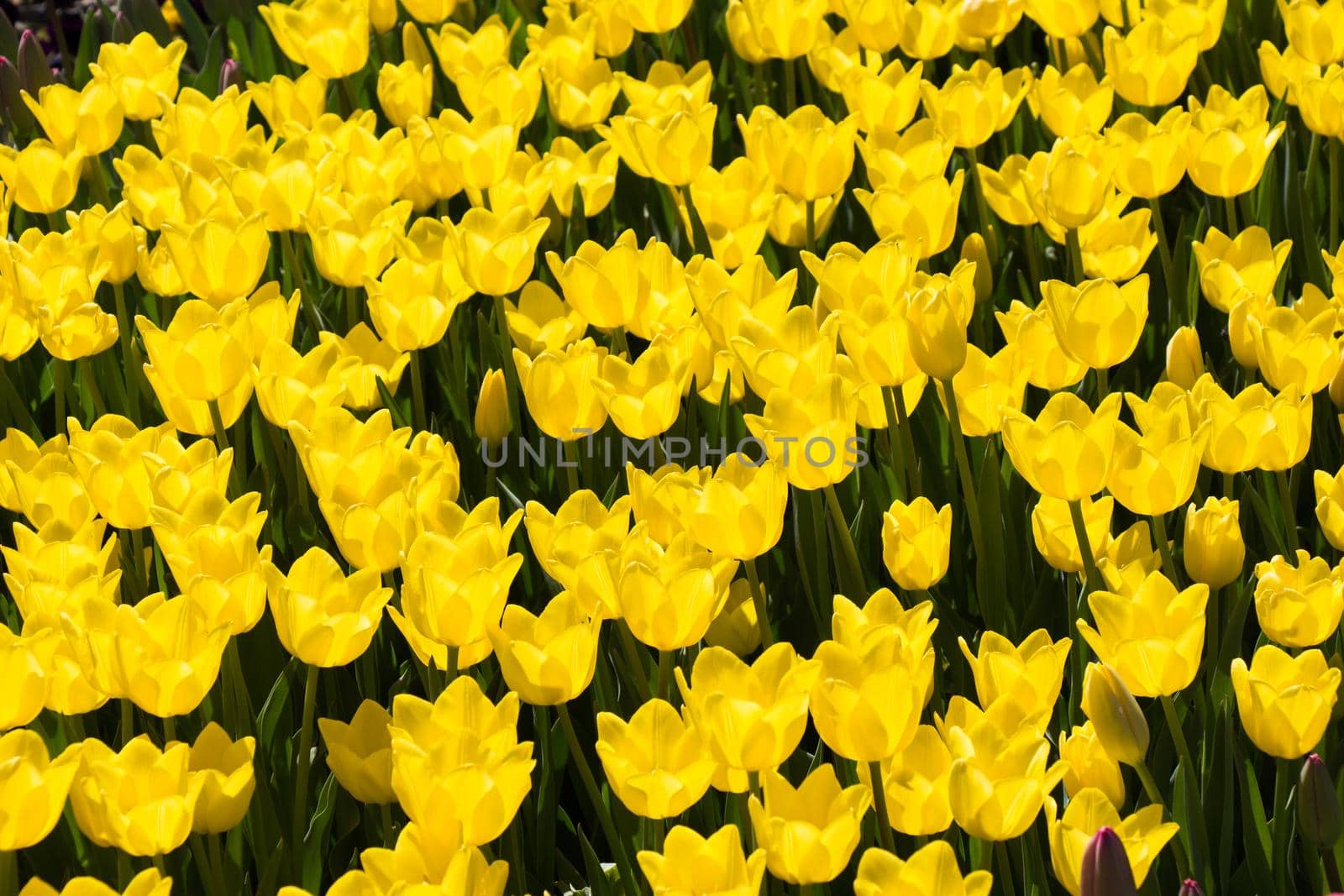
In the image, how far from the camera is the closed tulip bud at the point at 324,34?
110 inches

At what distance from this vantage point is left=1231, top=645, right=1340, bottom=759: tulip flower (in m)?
1.43

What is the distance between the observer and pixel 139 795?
4.53 ft

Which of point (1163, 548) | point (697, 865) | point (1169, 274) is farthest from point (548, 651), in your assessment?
point (1169, 274)

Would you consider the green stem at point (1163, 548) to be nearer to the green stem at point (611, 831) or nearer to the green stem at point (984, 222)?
the green stem at point (611, 831)

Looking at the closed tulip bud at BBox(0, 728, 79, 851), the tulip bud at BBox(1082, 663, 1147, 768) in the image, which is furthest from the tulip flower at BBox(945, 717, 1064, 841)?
the closed tulip bud at BBox(0, 728, 79, 851)

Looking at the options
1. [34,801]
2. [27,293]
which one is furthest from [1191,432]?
[27,293]

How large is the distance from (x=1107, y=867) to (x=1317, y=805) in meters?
0.28

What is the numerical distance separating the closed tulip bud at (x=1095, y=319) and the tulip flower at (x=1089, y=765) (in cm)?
53

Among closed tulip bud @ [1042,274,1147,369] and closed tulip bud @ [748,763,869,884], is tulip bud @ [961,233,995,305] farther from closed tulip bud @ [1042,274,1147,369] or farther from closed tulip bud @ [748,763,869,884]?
closed tulip bud @ [748,763,869,884]

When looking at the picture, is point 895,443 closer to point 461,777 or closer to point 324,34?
point 461,777

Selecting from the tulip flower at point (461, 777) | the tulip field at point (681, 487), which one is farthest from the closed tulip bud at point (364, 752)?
the tulip flower at point (461, 777)

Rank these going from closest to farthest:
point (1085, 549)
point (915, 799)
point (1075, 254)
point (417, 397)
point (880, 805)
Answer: point (915, 799), point (880, 805), point (1085, 549), point (417, 397), point (1075, 254)

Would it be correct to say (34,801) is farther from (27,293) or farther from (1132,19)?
(1132,19)

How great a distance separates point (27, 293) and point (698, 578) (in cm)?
117
